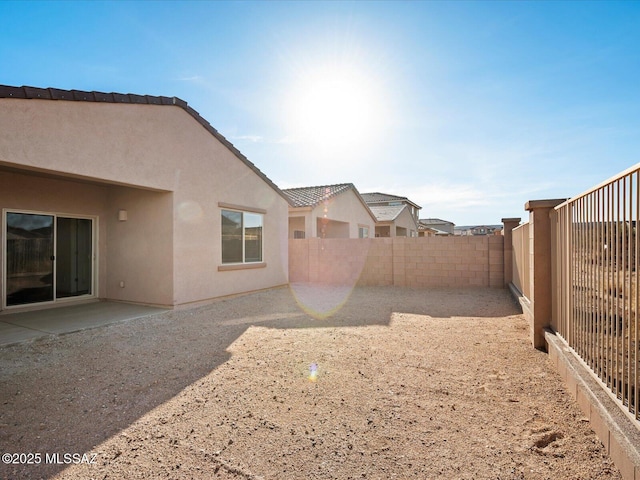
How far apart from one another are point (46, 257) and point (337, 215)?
551 inches

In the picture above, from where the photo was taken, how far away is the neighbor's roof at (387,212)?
27828mm

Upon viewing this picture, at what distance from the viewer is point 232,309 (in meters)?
8.75

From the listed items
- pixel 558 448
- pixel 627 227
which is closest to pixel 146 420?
pixel 558 448

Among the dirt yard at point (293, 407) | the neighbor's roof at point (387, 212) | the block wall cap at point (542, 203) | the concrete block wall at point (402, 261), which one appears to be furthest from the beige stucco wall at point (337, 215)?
the block wall cap at point (542, 203)

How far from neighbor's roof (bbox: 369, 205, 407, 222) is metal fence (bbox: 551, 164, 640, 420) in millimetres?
23149

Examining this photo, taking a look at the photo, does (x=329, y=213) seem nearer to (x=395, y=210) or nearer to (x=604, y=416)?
(x=395, y=210)

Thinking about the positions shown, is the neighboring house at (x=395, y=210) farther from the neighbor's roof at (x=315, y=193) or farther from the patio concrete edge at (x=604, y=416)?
the patio concrete edge at (x=604, y=416)

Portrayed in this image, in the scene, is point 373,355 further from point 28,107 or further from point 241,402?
point 28,107

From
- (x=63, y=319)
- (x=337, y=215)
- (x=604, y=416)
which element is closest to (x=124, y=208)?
(x=63, y=319)

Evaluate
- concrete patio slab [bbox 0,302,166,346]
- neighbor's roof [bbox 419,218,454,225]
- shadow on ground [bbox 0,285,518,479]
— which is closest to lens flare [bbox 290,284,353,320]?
shadow on ground [bbox 0,285,518,479]

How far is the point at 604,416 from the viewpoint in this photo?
8.51 ft

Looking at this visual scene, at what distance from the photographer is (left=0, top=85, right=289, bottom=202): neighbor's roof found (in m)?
5.59

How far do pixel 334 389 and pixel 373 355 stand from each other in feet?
4.38

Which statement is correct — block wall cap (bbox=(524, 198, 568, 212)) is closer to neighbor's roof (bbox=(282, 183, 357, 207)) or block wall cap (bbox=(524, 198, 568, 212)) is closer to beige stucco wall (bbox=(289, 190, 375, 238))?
neighbor's roof (bbox=(282, 183, 357, 207))
